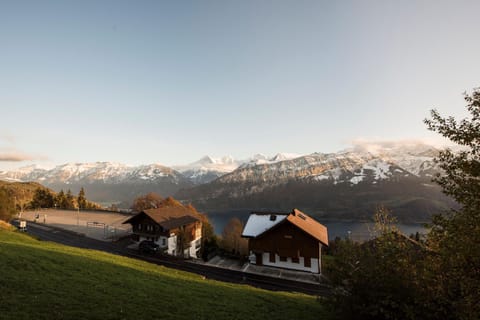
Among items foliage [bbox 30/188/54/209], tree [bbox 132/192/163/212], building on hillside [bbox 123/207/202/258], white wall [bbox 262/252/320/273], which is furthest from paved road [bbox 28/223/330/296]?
foliage [bbox 30/188/54/209]

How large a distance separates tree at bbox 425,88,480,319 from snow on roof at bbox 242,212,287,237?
126ft

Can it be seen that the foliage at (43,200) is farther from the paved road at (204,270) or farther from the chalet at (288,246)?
the chalet at (288,246)

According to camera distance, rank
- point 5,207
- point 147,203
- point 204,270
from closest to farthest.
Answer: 1. point 204,270
2. point 5,207
3. point 147,203

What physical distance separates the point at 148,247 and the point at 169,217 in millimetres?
9539

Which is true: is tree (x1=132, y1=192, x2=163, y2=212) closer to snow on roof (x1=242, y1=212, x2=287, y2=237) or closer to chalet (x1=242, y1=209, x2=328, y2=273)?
snow on roof (x1=242, y1=212, x2=287, y2=237)

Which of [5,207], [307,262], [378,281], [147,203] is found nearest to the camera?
[378,281]

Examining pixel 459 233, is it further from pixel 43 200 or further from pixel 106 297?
pixel 43 200

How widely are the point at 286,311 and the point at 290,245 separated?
27.9m

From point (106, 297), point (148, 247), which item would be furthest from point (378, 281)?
point (148, 247)

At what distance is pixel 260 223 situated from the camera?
5069 cm

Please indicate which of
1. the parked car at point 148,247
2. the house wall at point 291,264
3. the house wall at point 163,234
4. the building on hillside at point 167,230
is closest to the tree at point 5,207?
the building on hillside at point 167,230

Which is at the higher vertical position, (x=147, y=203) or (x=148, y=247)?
(x=147, y=203)

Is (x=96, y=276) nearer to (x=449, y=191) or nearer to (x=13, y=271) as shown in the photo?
(x=13, y=271)

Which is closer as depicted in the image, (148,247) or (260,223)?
(148,247)
